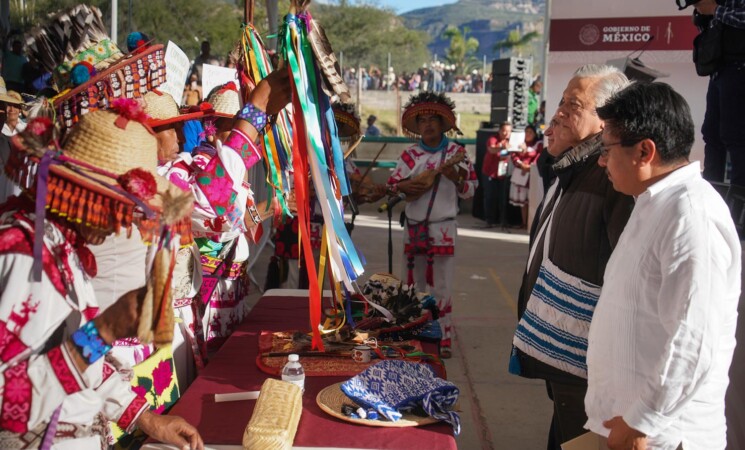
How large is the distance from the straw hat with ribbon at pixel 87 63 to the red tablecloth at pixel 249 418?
1.08 metres

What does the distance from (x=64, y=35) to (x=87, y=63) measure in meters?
0.60

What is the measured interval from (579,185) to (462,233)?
350 inches

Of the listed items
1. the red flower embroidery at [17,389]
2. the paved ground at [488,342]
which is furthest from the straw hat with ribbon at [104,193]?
the paved ground at [488,342]

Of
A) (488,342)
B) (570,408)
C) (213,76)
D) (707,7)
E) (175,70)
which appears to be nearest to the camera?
(570,408)

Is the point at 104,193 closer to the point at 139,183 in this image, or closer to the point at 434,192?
the point at 139,183

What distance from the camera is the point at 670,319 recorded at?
1.86 meters

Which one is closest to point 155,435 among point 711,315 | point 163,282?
point 163,282

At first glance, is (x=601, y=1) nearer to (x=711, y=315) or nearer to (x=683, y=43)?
(x=683, y=43)

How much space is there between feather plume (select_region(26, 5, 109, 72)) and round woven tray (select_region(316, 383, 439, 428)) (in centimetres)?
191

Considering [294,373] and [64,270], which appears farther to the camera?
[294,373]

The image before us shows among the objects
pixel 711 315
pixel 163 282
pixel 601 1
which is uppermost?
pixel 601 1

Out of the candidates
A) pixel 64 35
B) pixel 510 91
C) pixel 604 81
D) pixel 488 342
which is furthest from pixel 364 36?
pixel 604 81

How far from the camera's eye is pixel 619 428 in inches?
77.4

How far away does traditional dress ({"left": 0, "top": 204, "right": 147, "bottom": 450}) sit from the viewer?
160cm
